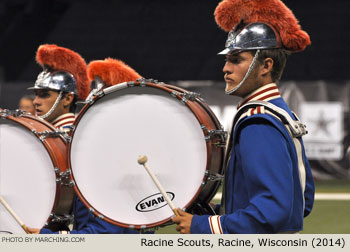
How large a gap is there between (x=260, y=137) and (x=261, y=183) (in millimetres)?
146

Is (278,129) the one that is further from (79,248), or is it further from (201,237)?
(79,248)

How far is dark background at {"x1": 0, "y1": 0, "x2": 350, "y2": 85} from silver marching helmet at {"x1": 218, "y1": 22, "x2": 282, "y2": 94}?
35.4ft

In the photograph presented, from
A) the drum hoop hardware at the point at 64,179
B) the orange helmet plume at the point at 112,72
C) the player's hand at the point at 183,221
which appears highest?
the orange helmet plume at the point at 112,72

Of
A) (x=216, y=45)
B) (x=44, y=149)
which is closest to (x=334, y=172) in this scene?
(x=216, y=45)

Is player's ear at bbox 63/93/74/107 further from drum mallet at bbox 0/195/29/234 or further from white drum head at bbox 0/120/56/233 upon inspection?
drum mallet at bbox 0/195/29/234

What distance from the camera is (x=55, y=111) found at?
3.65m

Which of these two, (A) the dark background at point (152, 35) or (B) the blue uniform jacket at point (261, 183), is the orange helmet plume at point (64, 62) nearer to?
(B) the blue uniform jacket at point (261, 183)

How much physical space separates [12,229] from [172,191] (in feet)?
2.42

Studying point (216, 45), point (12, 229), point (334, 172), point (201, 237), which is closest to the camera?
point (201, 237)

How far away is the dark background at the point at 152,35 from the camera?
516 inches

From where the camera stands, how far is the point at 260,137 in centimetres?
194

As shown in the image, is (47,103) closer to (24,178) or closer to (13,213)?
(24,178)

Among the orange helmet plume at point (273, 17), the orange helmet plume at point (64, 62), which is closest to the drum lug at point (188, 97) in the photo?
the orange helmet plume at point (273, 17)

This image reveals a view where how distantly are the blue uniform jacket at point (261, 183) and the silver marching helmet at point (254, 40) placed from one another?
0.74 ft
